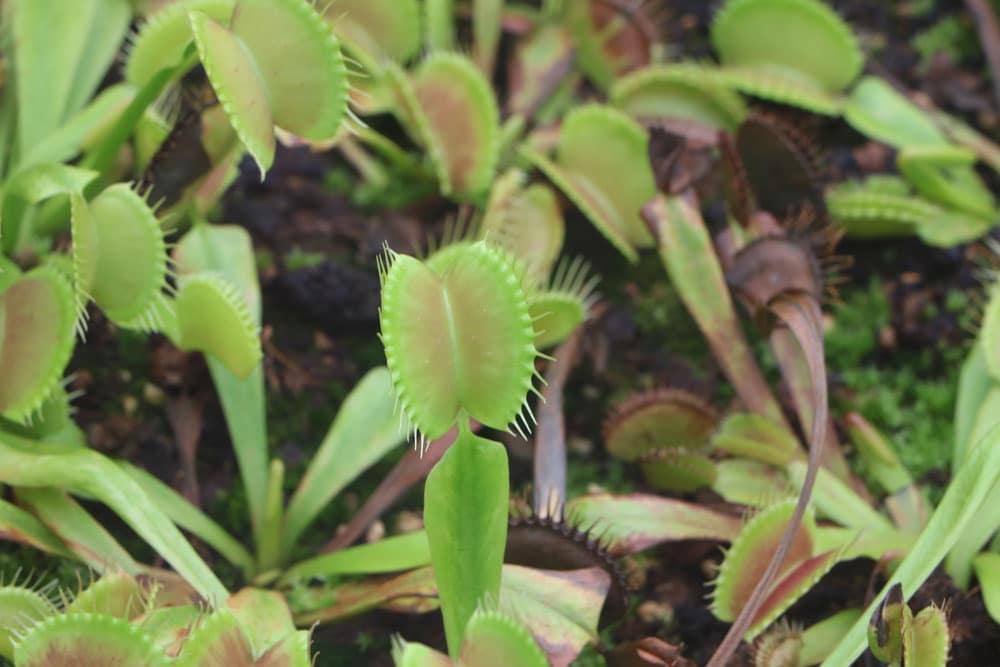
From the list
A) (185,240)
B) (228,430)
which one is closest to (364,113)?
(185,240)

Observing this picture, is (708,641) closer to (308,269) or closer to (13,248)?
(308,269)

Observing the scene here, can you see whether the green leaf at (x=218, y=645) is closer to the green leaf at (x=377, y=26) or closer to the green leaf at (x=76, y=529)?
the green leaf at (x=76, y=529)

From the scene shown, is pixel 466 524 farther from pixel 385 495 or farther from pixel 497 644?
pixel 385 495

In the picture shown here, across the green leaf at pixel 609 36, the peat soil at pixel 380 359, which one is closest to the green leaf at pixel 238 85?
the peat soil at pixel 380 359

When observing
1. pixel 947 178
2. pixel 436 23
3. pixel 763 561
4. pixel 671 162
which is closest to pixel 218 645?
pixel 763 561

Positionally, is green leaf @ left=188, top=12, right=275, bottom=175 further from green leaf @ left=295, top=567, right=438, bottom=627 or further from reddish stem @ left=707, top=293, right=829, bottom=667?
reddish stem @ left=707, top=293, right=829, bottom=667
